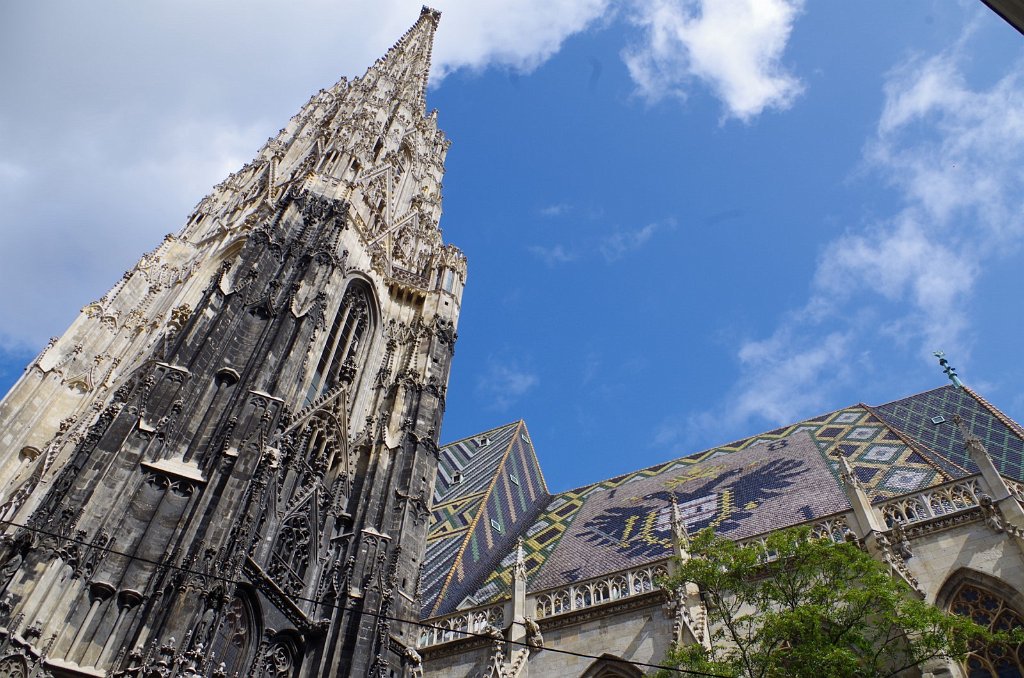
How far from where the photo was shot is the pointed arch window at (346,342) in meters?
16.1

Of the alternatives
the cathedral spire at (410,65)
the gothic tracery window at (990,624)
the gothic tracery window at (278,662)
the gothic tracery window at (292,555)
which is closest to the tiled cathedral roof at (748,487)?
the gothic tracery window at (990,624)

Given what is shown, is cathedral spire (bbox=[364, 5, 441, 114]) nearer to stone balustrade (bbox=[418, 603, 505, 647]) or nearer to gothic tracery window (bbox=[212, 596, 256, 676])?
stone balustrade (bbox=[418, 603, 505, 647])

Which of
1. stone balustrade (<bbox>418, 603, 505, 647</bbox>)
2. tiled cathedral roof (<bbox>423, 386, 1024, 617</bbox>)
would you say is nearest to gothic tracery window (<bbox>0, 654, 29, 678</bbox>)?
stone balustrade (<bbox>418, 603, 505, 647</bbox>)

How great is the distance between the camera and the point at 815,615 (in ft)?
26.8

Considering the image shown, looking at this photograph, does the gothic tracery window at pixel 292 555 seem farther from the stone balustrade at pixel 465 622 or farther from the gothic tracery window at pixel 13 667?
the gothic tracery window at pixel 13 667

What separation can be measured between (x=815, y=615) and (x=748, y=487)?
1104 centimetres

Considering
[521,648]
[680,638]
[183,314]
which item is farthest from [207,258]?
[680,638]

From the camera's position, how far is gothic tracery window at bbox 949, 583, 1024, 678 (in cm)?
1076

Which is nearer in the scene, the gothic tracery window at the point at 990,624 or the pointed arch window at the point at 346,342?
the gothic tracery window at the point at 990,624

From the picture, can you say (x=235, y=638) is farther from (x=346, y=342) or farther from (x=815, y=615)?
(x=815, y=615)

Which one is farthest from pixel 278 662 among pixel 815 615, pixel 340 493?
pixel 815 615

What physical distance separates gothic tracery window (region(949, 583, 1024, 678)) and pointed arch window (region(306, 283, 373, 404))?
12.0 meters

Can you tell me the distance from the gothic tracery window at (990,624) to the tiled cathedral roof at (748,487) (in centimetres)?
281

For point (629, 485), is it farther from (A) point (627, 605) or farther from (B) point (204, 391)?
(B) point (204, 391)
